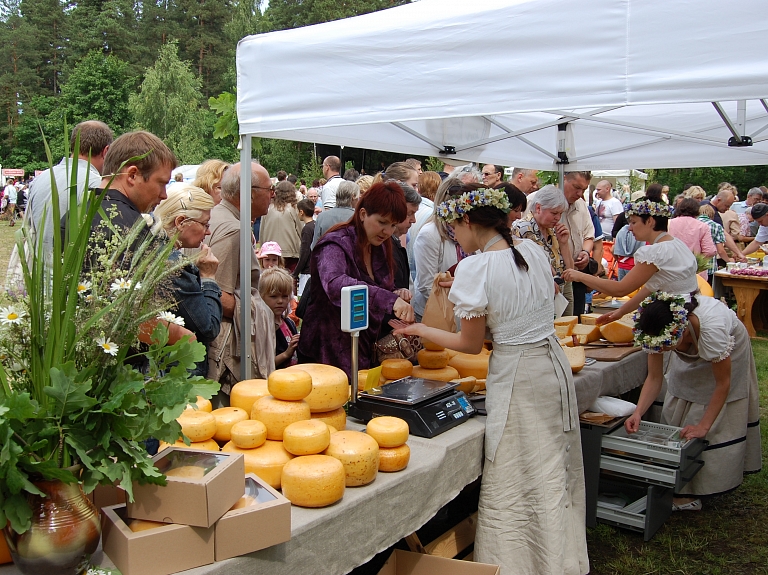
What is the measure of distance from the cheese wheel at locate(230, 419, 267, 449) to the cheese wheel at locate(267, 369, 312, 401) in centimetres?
12

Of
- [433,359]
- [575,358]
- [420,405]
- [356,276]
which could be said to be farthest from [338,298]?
[575,358]

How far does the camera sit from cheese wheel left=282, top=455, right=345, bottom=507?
71.0 inches

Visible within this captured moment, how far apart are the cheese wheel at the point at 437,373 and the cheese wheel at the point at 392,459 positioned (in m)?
0.74

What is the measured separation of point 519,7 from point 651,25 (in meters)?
0.46

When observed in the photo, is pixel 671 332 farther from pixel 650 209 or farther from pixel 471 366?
pixel 471 366

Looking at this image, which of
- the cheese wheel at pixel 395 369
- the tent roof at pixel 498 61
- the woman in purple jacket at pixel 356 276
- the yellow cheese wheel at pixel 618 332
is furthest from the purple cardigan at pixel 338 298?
the yellow cheese wheel at pixel 618 332

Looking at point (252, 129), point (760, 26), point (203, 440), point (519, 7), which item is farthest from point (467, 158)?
point (203, 440)

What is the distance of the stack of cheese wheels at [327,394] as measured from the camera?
217 cm

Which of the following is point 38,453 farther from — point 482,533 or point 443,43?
point 443,43

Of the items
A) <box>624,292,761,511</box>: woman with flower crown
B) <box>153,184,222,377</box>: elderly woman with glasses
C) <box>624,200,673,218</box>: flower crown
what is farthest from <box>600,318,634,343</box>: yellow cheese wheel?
<box>153,184,222,377</box>: elderly woman with glasses

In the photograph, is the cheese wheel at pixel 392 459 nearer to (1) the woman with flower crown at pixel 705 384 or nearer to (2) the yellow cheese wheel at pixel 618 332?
(1) the woman with flower crown at pixel 705 384

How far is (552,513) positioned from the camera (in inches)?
101

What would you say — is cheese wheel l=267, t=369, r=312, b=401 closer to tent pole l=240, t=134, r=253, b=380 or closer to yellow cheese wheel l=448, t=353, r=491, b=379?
tent pole l=240, t=134, r=253, b=380

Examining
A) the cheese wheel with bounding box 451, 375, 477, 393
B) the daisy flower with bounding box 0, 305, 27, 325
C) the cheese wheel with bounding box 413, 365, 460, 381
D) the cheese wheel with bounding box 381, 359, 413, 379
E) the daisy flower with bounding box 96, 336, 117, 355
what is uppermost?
the daisy flower with bounding box 0, 305, 27, 325
